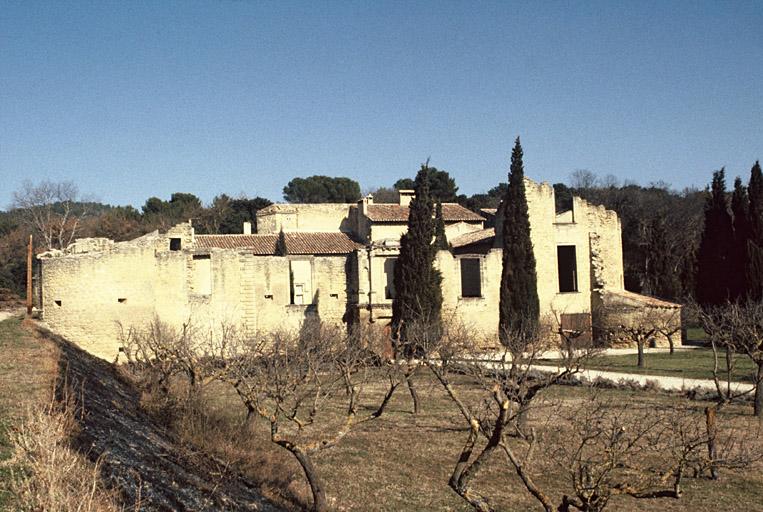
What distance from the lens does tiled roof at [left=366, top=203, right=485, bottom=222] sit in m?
36.6

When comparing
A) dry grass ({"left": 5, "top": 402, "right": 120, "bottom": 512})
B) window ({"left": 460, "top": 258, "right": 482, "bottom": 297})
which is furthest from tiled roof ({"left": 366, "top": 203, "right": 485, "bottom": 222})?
dry grass ({"left": 5, "top": 402, "right": 120, "bottom": 512})

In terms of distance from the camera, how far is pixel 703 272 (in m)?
33.8

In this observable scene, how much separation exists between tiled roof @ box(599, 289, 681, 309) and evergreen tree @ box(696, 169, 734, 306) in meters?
2.09

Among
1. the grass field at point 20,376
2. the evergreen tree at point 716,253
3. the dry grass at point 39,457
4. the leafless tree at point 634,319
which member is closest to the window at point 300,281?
the leafless tree at point 634,319

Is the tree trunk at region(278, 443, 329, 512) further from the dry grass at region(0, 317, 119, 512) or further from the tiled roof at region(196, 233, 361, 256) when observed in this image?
the tiled roof at region(196, 233, 361, 256)

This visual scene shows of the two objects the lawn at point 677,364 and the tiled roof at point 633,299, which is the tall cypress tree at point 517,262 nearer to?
the lawn at point 677,364

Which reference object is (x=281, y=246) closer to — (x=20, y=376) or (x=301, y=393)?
(x=301, y=393)

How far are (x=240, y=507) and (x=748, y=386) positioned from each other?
51.7ft

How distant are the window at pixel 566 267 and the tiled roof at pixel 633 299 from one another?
78.9 inches

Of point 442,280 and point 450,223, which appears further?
point 450,223

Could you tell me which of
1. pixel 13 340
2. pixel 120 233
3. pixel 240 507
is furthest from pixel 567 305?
pixel 120 233

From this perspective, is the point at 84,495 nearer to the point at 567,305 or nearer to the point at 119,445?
the point at 119,445

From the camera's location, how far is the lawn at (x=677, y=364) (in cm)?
2281

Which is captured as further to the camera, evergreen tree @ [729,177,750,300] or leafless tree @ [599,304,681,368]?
evergreen tree @ [729,177,750,300]
